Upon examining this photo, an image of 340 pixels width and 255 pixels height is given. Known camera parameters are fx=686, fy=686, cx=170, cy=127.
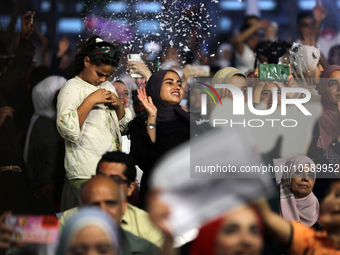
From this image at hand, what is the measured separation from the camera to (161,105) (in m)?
4.54

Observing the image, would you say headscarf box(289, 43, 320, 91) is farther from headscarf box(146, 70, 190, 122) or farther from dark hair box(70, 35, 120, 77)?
dark hair box(70, 35, 120, 77)

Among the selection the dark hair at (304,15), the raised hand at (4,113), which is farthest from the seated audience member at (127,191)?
the dark hair at (304,15)

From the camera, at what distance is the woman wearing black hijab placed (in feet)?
14.2

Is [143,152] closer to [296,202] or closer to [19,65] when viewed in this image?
[296,202]

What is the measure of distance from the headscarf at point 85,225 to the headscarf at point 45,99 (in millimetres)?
2518

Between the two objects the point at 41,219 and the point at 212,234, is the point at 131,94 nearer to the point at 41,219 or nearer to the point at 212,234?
the point at 41,219

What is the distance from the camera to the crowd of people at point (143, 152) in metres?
2.85

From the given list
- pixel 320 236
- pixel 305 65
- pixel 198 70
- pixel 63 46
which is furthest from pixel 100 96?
pixel 63 46

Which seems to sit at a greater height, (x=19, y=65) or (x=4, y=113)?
(x=19, y=65)

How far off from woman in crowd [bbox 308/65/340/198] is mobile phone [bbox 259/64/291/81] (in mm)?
282

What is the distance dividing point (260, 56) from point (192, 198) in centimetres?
323

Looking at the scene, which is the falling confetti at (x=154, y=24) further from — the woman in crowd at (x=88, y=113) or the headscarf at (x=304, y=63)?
the woman in crowd at (x=88, y=113)

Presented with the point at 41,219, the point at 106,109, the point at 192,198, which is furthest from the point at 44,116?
the point at 192,198

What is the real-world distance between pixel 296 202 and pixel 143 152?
1.06 meters
